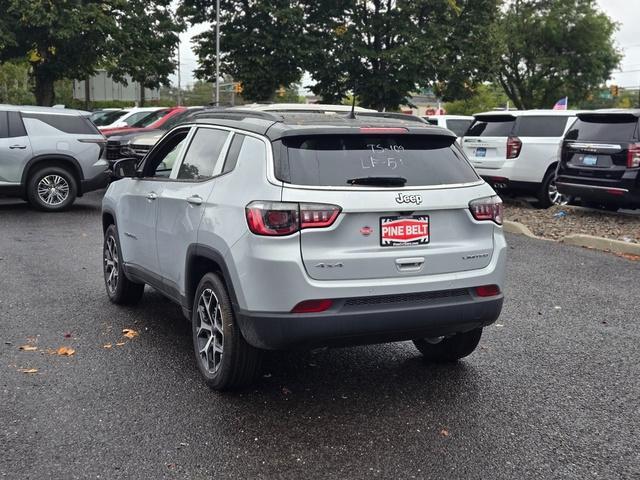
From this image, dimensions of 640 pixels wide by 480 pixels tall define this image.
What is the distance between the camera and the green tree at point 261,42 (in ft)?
88.1

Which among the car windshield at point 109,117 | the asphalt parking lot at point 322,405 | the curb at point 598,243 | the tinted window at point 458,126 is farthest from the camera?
the tinted window at point 458,126

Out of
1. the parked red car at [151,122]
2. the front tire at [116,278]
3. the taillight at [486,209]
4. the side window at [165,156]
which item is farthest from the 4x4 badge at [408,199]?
the parked red car at [151,122]

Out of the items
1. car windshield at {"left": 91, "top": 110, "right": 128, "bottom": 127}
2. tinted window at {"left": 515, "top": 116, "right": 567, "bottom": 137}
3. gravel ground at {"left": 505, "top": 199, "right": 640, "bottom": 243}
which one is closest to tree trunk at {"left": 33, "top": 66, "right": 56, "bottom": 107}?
car windshield at {"left": 91, "top": 110, "right": 128, "bottom": 127}

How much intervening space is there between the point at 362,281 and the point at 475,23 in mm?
25727

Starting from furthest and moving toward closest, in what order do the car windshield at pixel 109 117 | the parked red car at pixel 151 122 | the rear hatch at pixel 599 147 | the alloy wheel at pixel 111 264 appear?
the car windshield at pixel 109 117, the parked red car at pixel 151 122, the rear hatch at pixel 599 147, the alloy wheel at pixel 111 264

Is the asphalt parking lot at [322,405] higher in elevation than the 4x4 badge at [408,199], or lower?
lower

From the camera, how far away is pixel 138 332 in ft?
19.6

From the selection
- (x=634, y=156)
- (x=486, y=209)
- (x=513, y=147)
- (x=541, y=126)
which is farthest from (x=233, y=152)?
(x=541, y=126)

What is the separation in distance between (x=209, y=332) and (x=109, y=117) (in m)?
16.2

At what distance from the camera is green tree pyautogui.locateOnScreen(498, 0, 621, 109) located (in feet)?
139

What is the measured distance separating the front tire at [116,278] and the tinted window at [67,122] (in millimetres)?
7088

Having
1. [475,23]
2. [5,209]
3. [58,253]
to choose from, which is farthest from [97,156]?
[475,23]

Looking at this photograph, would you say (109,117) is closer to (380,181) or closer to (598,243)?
(598,243)

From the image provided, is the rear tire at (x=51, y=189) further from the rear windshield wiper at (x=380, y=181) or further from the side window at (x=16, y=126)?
the rear windshield wiper at (x=380, y=181)
